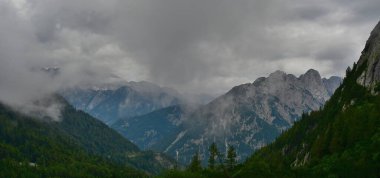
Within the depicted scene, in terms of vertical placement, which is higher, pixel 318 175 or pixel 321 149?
pixel 321 149

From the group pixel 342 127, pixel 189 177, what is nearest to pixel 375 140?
pixel 342 127

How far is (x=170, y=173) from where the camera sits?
180875 millimetres

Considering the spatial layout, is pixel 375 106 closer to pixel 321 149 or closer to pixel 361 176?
pixel 321 149

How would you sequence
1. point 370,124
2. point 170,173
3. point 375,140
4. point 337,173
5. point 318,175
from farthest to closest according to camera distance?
1. point 170,173
2. point 370,124
3. point 375,140
4. point 318,175
5. point 337,173

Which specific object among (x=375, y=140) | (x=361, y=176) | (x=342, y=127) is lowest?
(x=361, y=176)

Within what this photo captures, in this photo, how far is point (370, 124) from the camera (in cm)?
16662

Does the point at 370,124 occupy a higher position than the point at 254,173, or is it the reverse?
the point at 370,124

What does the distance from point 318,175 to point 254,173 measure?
2056 centimetres

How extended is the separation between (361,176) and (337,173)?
9923 millimetres

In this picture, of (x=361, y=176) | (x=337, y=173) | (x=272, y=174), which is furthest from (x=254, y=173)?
(x=361, y=176)

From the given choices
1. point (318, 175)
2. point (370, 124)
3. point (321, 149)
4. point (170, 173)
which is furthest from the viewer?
point (321, 149)

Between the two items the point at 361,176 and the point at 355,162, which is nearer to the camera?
the point at 361,176

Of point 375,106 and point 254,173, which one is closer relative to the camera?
point 254,173

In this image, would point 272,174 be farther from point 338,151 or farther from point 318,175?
point 338,151
